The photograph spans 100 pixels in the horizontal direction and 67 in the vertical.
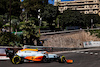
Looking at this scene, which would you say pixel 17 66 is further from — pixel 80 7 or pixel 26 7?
pixel 80 7

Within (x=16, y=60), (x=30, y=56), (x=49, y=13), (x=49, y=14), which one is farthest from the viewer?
(x=49, y=13)

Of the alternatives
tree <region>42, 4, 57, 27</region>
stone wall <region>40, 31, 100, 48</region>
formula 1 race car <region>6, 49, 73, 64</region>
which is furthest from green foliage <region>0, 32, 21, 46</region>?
tree <region>42, 4, 57, 27</region>

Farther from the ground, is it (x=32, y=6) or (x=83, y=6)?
(x=83, y=6)

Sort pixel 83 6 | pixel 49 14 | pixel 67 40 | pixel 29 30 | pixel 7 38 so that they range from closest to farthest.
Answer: pixel 7 38 → pixel 29 30 → pixel 67 40 → pixel 49 14 → pixel 83 6

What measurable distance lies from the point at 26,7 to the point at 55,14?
1342 cm

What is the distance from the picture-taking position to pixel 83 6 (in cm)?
14888

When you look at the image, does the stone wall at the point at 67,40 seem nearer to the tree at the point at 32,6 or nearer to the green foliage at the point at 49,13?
the green foliage at the point at 49,13

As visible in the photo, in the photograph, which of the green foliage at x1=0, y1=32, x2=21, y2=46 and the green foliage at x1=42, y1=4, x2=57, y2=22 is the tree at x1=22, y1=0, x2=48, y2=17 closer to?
the green foliage at x1=42, y1=4, x2=57, y2=22

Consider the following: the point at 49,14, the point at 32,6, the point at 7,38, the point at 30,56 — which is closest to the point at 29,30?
the point at 7,38

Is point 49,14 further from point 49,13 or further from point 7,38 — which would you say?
point 7,38

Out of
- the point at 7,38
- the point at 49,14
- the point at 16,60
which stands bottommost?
the point at 16,60

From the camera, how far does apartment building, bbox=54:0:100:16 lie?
452 feet

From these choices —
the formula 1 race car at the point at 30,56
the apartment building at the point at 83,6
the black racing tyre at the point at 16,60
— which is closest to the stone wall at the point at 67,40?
the formula 1 race car at the point at 30,56

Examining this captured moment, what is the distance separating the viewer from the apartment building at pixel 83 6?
5428 inches
